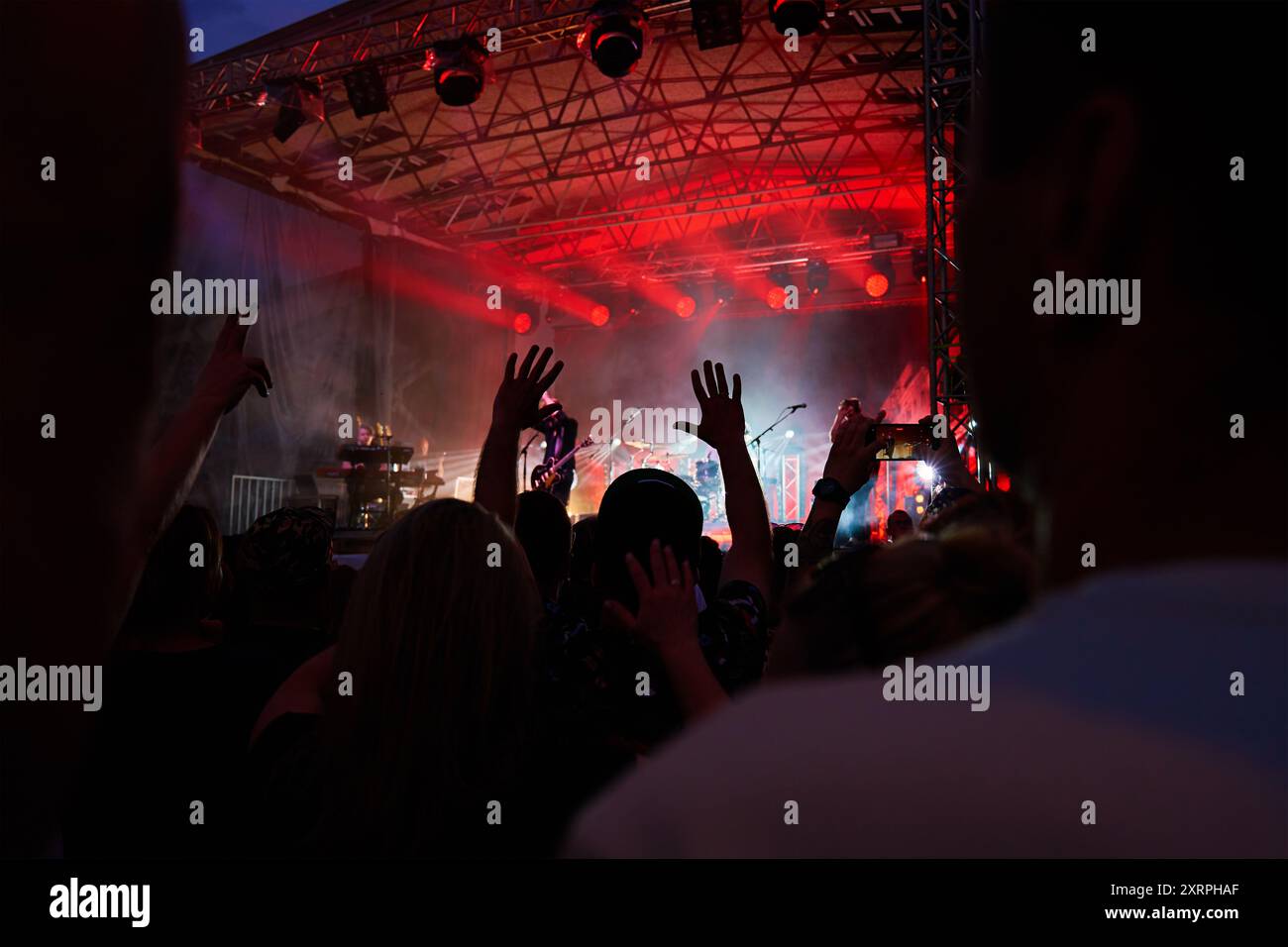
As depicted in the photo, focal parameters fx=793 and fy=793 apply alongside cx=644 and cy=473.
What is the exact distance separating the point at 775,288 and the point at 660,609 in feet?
49.1

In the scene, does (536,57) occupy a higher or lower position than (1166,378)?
higher

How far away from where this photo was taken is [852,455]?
6.89 feet

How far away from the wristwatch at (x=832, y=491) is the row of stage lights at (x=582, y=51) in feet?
21.8

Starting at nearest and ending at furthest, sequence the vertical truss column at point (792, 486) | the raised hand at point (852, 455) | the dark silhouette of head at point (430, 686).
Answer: the dark silhouette of head at point (430, 686) < the raised hand at point (852, 455) < the vertical truss column at point (792, 486)

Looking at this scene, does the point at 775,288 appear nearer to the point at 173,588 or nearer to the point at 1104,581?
the point at 173,588

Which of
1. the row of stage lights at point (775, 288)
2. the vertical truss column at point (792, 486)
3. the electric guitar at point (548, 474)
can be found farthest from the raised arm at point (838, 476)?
the vertical truss column at point (792, 486)

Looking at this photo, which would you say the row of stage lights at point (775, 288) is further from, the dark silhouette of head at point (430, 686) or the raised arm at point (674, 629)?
the dark silhouette of head at point (430, 686)

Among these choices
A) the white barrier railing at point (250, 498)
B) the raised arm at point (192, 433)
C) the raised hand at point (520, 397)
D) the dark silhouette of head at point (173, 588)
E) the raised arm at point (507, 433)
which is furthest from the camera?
the white barrier railing at point (250, 498)

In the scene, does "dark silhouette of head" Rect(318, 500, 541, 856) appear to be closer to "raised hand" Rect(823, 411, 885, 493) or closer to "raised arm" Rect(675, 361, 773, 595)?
"raised arm" Rect(675, 361, 773, 595)

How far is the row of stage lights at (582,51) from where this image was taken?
7473 millimetres
